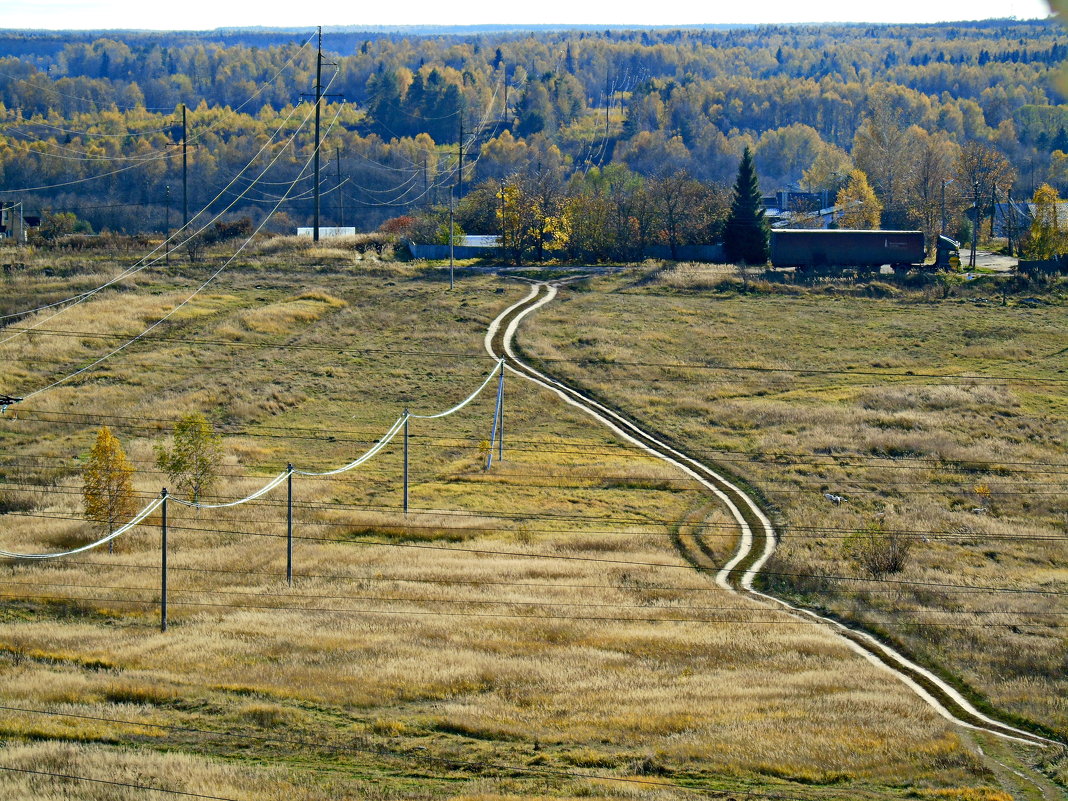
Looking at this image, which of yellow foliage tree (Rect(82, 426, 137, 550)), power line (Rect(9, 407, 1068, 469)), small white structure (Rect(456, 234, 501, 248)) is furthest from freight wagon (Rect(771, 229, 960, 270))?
yellow foliage tree (Rect(82, 426, 137, 550))

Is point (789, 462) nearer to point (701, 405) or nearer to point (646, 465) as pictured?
point (646, 465)

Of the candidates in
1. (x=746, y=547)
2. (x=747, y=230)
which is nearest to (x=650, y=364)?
(x=746, y=547)

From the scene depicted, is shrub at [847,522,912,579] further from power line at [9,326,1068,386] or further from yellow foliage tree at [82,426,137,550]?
power line at [9,326,1068,386]

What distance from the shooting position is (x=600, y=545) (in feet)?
121

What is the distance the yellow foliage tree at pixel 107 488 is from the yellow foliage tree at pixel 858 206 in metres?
90.6

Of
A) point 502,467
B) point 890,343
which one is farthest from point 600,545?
point 890,343

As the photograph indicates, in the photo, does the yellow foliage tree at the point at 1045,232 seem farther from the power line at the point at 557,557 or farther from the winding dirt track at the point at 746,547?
the power line at the point at 557,557

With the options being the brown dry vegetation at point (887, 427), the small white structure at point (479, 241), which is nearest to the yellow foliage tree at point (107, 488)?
the brown dry vegetation at point (887, 427)

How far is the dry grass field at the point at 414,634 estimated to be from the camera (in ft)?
64.4

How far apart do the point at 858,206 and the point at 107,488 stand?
3666 inches

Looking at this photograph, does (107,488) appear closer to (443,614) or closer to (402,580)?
(402,580)

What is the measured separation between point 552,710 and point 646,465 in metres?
25.3

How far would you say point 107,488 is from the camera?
35.2 m

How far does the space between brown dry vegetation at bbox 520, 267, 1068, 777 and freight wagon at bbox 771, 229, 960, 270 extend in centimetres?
576
